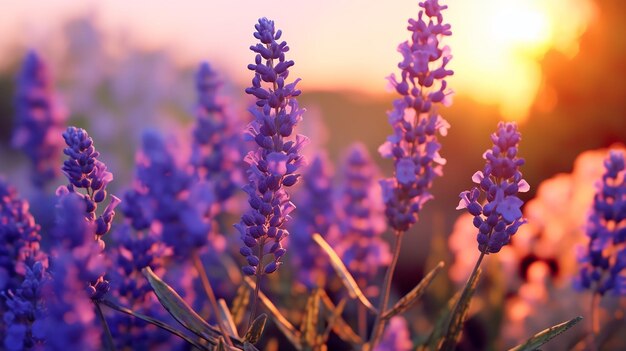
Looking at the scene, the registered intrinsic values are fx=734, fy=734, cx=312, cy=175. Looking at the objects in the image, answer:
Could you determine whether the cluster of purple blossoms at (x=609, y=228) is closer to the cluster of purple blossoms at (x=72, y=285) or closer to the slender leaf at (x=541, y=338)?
the slender leaf at (x=541, y=338)

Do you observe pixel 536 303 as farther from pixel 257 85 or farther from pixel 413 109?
pixel 257 85

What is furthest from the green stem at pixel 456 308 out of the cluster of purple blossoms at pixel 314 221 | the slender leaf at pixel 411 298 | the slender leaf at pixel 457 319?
the cluster of purple blossoms at pixel 314 221

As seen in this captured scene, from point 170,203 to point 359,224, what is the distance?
1.51m

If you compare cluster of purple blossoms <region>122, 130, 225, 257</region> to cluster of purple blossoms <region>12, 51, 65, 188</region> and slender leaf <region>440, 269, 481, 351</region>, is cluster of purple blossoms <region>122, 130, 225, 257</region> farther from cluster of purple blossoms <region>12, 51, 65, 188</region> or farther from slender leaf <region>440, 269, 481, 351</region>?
cluster of purple blossoms <region>12, 51, 65, 188</region>

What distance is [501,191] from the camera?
2.00 meters

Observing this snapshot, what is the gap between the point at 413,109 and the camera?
228 centimetres

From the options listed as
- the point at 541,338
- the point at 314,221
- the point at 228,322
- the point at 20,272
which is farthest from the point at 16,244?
the point at 314,221

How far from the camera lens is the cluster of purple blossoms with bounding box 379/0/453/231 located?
2207mm

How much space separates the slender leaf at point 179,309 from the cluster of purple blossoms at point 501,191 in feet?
2.67

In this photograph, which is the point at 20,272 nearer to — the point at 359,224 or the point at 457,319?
the point at 457,319

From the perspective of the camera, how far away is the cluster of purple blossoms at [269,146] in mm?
1971

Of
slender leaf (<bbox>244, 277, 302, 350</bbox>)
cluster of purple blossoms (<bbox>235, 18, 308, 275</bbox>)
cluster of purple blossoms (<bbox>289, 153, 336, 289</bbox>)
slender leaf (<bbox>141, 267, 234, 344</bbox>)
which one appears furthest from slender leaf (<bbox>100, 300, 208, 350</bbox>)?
cluster of purple blossoms (<bbox>289, 153, 336, 289</bbox>)

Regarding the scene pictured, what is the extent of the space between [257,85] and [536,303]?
313cm

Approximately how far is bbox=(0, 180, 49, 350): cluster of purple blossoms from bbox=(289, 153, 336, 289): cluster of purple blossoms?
1769mm
